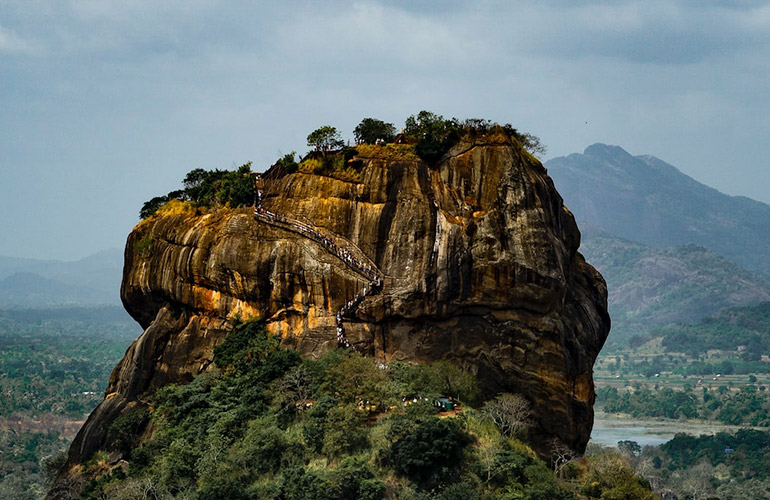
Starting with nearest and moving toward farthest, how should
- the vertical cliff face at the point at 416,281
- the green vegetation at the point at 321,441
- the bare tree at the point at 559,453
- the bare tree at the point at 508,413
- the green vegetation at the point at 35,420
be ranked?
1. the green vegetation at the point at 321,441
2. the bare tree at the point at 508,413
3. the bare tree at the point at 559,453
4. the vertical cliff face at the point at 416,281
5. the green vegetation at the point at 35,420

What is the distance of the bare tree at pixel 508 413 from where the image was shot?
44.1 m

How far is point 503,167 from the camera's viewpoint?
47.7 m

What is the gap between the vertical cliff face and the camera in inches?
1829

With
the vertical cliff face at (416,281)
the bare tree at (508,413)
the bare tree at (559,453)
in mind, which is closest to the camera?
the bare tree at (508,413)

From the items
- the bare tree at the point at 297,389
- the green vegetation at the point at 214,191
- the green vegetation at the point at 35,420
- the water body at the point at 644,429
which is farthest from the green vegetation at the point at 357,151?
the water body at the point at 644,429

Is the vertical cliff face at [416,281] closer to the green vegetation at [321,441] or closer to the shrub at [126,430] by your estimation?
the green vegetation at [321,441]

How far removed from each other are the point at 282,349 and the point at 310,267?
461cm

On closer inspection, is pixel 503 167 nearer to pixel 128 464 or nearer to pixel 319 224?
pixel 319 224

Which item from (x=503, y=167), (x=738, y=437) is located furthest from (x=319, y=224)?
(x=738, y=437)

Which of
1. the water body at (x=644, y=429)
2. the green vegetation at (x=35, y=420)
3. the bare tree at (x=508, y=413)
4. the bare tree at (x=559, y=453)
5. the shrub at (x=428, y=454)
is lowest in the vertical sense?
the water body at (x=644, y=429)

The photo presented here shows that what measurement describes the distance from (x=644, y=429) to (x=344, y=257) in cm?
12337

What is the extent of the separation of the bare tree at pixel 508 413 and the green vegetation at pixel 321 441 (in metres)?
0.37

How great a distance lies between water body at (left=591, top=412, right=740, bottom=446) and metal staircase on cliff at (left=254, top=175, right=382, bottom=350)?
97.3 m

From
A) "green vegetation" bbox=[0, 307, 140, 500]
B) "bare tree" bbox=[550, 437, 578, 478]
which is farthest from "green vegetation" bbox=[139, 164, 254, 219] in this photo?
"green vegetation" bbox=[0, 307, 140, 500]
